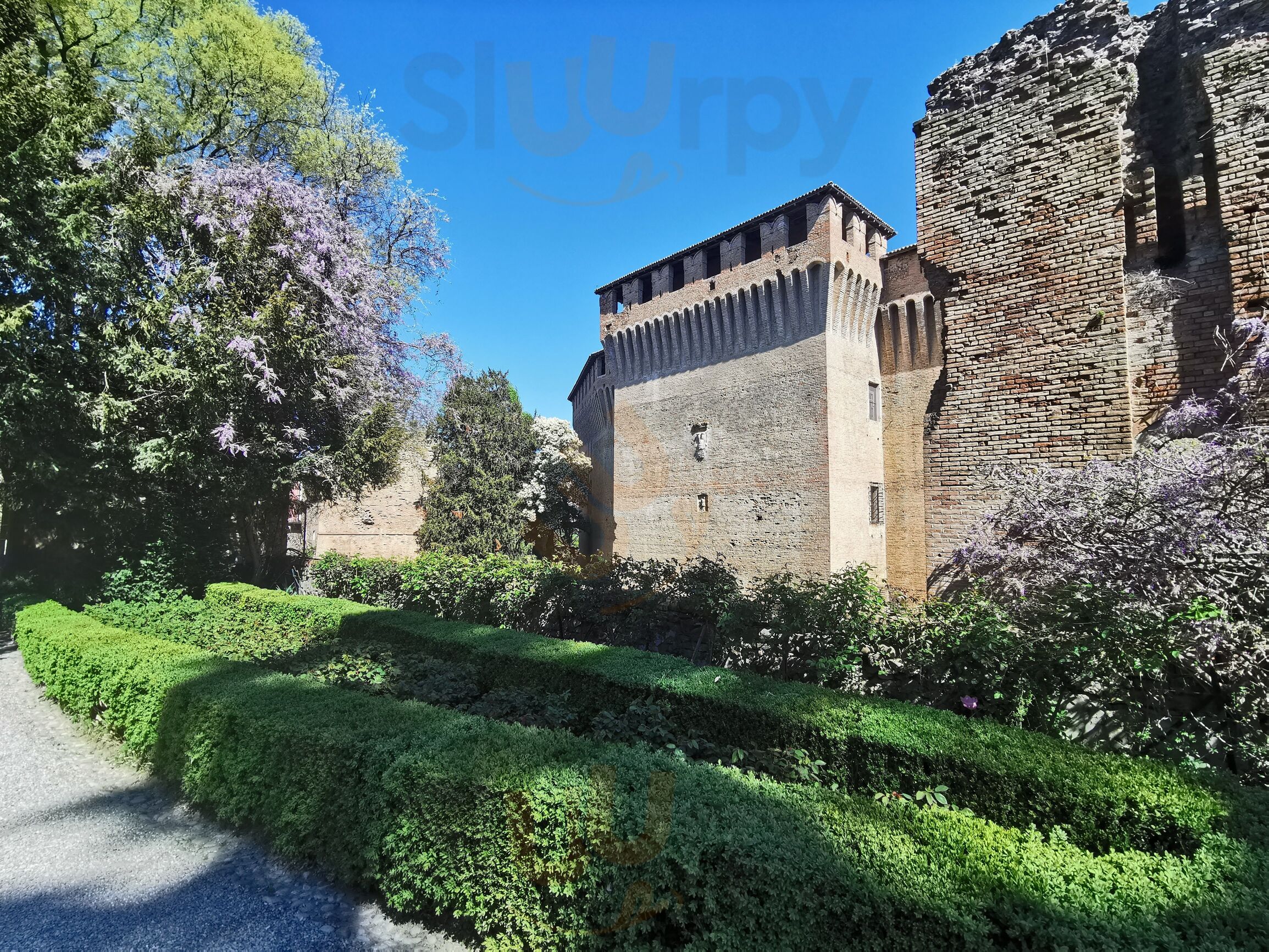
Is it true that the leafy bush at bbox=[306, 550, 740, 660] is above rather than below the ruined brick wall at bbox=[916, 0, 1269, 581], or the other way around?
below

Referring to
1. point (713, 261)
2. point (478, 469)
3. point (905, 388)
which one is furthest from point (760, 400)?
point (478, 469)

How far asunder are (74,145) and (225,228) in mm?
2132

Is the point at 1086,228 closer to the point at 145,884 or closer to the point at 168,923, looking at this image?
the point at 168,923

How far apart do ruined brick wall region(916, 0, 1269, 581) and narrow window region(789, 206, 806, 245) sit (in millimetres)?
9558

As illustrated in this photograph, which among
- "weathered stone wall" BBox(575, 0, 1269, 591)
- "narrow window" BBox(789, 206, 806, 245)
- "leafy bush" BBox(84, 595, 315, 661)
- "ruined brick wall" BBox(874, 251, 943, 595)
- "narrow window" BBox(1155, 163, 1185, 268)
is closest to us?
"weathered stone wall" BBox(575, 0, 1269, 591)

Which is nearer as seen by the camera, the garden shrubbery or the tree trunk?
the garden shrubbery

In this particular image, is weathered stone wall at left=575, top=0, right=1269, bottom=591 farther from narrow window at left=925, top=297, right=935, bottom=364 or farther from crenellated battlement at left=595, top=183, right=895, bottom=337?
narrow window at left=925, top=297, right=935, bottom=364

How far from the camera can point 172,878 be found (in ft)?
12.2

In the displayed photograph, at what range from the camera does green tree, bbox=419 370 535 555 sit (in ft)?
63.6

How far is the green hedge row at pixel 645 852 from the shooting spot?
2.20 meters

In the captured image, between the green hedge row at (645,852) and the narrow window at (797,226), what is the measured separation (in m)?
15.9

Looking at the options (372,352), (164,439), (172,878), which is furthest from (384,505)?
(172,878)

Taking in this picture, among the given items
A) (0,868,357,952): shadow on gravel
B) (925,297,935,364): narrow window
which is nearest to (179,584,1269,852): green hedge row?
(0,868,357,952): shadow on gravel

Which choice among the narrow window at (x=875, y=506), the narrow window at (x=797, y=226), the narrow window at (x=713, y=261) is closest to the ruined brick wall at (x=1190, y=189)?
the narrow window at (x=797, y=226)
